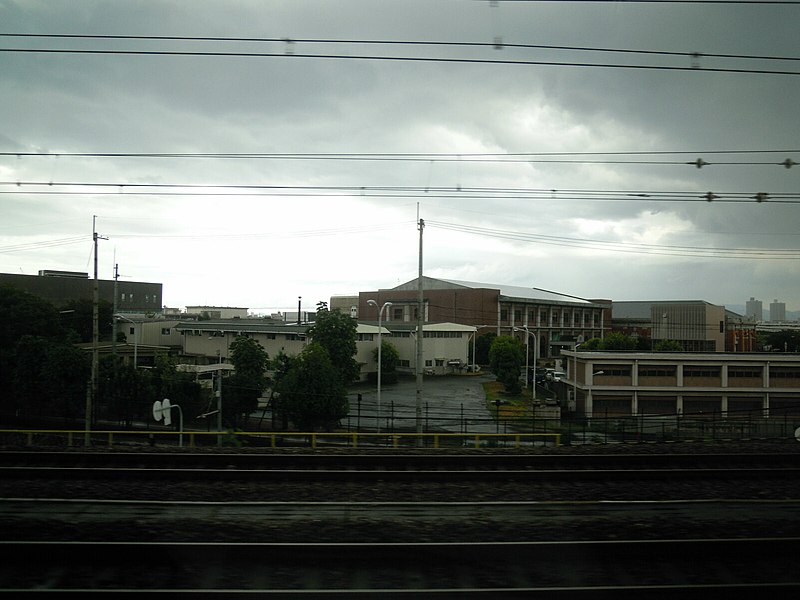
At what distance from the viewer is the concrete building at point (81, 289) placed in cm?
4275

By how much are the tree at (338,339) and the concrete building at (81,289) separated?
2465cm

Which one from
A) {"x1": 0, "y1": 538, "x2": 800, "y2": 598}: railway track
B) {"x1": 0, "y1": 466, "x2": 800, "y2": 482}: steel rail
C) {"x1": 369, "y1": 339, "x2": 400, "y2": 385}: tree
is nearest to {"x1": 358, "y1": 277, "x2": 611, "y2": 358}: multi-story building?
{"x1": 369, "y1": 339, "x2": 400, "y2": 385}: tree

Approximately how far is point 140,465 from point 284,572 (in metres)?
4.85

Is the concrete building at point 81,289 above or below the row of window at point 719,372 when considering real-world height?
above

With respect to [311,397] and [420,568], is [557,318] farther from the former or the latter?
[420,568]

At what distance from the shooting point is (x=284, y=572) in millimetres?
4648

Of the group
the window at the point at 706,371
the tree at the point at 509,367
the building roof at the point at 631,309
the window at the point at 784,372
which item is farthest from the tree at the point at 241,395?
the building roof at the point at 631,309

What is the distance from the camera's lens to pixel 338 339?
2608 centimetres

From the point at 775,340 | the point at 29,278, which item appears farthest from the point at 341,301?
the point at 775,340

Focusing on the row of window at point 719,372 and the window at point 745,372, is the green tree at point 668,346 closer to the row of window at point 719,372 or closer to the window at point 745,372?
the row of window at point 719,372

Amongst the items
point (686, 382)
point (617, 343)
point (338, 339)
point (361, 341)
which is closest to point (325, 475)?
point (338, 339)

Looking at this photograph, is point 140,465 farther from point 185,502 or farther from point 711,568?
point 711,568

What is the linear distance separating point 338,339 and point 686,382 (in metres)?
15.9

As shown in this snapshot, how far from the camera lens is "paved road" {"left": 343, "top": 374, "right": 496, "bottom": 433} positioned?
59.2 feet
